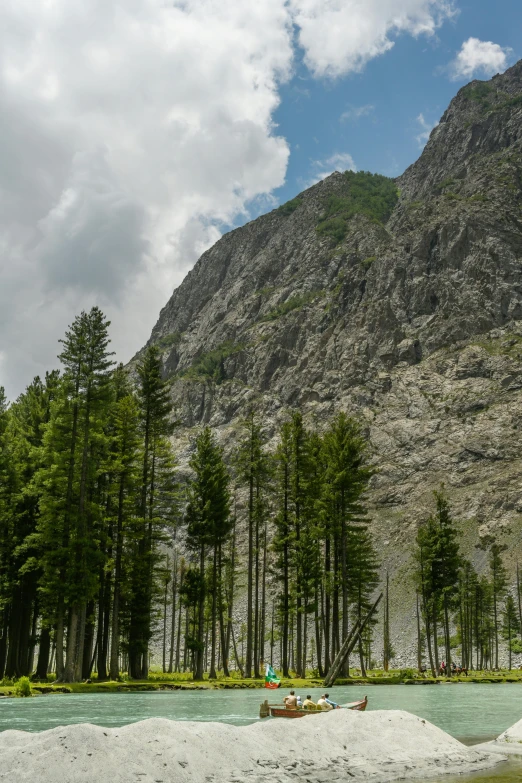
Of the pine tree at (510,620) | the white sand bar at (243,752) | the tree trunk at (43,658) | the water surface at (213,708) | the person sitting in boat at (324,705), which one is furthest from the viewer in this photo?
the pine tree at (510,620)

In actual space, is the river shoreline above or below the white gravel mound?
below

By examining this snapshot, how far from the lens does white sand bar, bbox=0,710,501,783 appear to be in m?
11.3

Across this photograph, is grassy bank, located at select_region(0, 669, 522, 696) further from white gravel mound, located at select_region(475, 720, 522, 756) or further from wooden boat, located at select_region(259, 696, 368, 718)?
white gravel mound, located at select_region(475, 720, 522, 756)

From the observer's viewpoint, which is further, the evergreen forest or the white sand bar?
the evergreen forest

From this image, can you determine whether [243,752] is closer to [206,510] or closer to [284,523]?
[206,510]

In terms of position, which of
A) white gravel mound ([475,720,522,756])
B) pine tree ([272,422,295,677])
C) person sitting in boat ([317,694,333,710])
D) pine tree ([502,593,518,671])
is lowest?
pine tree ([502,593,518,671])

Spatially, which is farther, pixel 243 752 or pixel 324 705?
pixel 324 705

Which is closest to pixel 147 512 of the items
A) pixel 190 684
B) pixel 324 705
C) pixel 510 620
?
pixel 190 684

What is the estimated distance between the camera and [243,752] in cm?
1330

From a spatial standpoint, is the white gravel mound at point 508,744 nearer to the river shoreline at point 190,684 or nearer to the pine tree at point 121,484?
the river shoreline at point 190,684

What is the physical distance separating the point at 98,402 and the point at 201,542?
13.3m

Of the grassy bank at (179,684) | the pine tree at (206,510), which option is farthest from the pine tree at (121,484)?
the pine tree at (206,510)

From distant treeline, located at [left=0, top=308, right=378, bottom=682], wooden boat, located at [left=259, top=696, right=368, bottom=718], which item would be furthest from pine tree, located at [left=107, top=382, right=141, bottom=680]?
wooden boat, located at [left=259, top=696, right=368, bottom=718]

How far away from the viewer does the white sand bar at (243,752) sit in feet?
37.1
